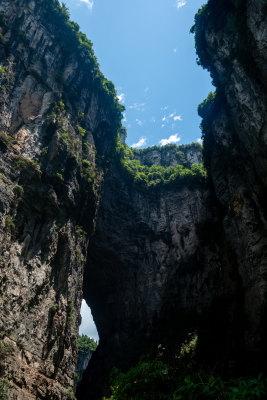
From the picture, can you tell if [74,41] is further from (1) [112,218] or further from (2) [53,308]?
(2) [53,308]

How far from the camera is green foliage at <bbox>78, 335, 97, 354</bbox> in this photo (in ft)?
A: 148

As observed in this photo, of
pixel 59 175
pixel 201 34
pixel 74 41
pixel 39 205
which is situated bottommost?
pixel 39 205

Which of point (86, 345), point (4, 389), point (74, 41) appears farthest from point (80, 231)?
point (86, 345)

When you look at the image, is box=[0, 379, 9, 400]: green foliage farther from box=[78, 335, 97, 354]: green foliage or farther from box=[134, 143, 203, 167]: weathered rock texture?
box=[78, 335, 97, 354]: green foliage

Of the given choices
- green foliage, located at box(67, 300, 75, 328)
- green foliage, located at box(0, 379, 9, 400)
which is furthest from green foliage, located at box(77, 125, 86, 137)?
green foliage, located at box(0, 379, 9, 400)

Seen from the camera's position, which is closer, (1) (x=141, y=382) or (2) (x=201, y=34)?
(1) (x=141, y=382)

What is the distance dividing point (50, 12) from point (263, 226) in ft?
70.3

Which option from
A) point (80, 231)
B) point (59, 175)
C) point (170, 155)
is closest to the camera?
point (59, 175)

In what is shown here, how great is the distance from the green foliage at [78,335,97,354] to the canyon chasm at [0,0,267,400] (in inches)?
745

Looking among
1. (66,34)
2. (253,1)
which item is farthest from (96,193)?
(253,1)

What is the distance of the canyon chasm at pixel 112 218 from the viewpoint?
1449 cm

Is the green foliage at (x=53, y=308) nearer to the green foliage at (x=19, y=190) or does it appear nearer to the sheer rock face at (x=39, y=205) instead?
the sheer rock face at (x=39, y=205)

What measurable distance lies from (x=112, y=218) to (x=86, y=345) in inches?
1092

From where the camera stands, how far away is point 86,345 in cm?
4606
